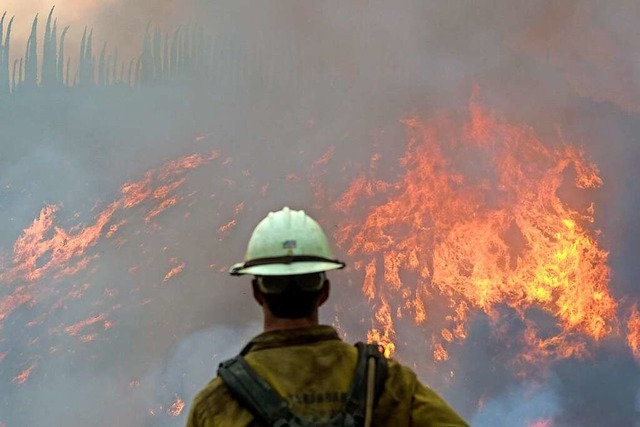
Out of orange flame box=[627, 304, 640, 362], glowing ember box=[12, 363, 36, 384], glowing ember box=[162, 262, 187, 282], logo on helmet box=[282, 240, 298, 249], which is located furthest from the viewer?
glowing ember box=[162, 262, 187, 282]

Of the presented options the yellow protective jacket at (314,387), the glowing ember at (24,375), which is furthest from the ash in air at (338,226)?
the yellow protective jacket at (314,387)

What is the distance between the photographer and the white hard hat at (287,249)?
104 inches

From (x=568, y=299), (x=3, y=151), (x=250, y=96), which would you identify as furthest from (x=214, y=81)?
(x=568, y=299)

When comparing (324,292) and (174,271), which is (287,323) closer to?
(324,292)

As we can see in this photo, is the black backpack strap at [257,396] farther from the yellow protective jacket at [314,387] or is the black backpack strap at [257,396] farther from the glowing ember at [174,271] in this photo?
the glowing ember at [174,271]

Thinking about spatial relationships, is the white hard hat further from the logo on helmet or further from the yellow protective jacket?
the yellow protective jacket

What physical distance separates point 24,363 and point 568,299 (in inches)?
636

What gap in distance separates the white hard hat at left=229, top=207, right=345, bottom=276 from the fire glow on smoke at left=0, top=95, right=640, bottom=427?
18359mm

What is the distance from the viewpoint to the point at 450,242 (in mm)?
21547

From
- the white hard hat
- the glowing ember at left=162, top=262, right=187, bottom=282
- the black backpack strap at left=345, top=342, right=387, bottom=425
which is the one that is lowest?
the glowing ember at left=162, top=262, right=187, bottom=282

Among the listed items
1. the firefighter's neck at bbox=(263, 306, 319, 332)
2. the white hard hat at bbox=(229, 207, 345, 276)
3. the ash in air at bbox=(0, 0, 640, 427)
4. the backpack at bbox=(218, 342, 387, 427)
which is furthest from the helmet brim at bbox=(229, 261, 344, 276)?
the ash in air at bbox=(0, 0, 640, 427)

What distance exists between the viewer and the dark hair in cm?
258

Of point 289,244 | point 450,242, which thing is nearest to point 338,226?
point 450,242

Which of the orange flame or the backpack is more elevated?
the backpack
